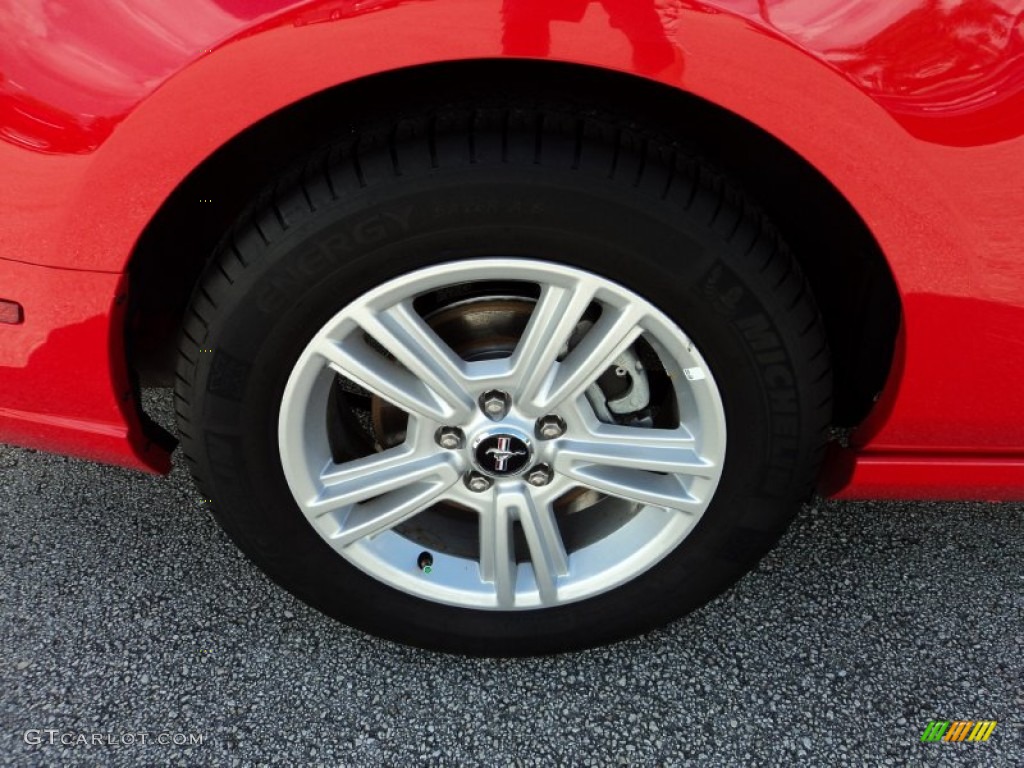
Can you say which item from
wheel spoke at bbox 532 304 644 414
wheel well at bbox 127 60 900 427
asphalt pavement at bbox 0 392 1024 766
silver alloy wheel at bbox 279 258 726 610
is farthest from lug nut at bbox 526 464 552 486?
wheel well at bbox 127 60 900 427

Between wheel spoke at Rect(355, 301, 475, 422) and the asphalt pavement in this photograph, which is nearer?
wheel spoke at Rect(355, 301, 475, 422)

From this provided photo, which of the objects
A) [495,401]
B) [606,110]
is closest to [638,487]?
[495,401]

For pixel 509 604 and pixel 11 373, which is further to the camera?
pixel 509 604

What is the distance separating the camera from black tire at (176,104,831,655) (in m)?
1.24

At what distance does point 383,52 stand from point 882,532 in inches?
60.5

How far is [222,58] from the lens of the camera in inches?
44.8

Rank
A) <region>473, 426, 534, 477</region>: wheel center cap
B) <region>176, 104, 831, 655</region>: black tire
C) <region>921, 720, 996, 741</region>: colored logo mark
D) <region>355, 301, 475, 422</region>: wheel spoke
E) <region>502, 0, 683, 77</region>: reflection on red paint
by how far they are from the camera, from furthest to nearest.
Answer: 1. <region>921, 720, 996, 741</region>: colored logo mark
2. <region>473, 426, 534, 477</region>: wheel center cap
3. <region>355, 301, 475, 422</region>: wheel spoke
4. <region>176, 104, 831, 655</region>: black tire
5. <region>502, 0, 683, 77</region>: reflection on red paint

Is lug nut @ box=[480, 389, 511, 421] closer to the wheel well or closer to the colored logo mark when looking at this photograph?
the wheel well

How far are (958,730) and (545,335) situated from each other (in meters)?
1.06

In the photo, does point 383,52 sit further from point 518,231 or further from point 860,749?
point 860,749

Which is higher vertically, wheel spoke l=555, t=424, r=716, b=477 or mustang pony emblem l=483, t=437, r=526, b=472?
wheel spoke l=555, t=424, r=716, b=477

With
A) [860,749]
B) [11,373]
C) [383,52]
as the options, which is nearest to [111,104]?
[383,52]

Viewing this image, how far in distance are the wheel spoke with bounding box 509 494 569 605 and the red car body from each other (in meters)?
0.66

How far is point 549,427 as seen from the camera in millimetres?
1467
